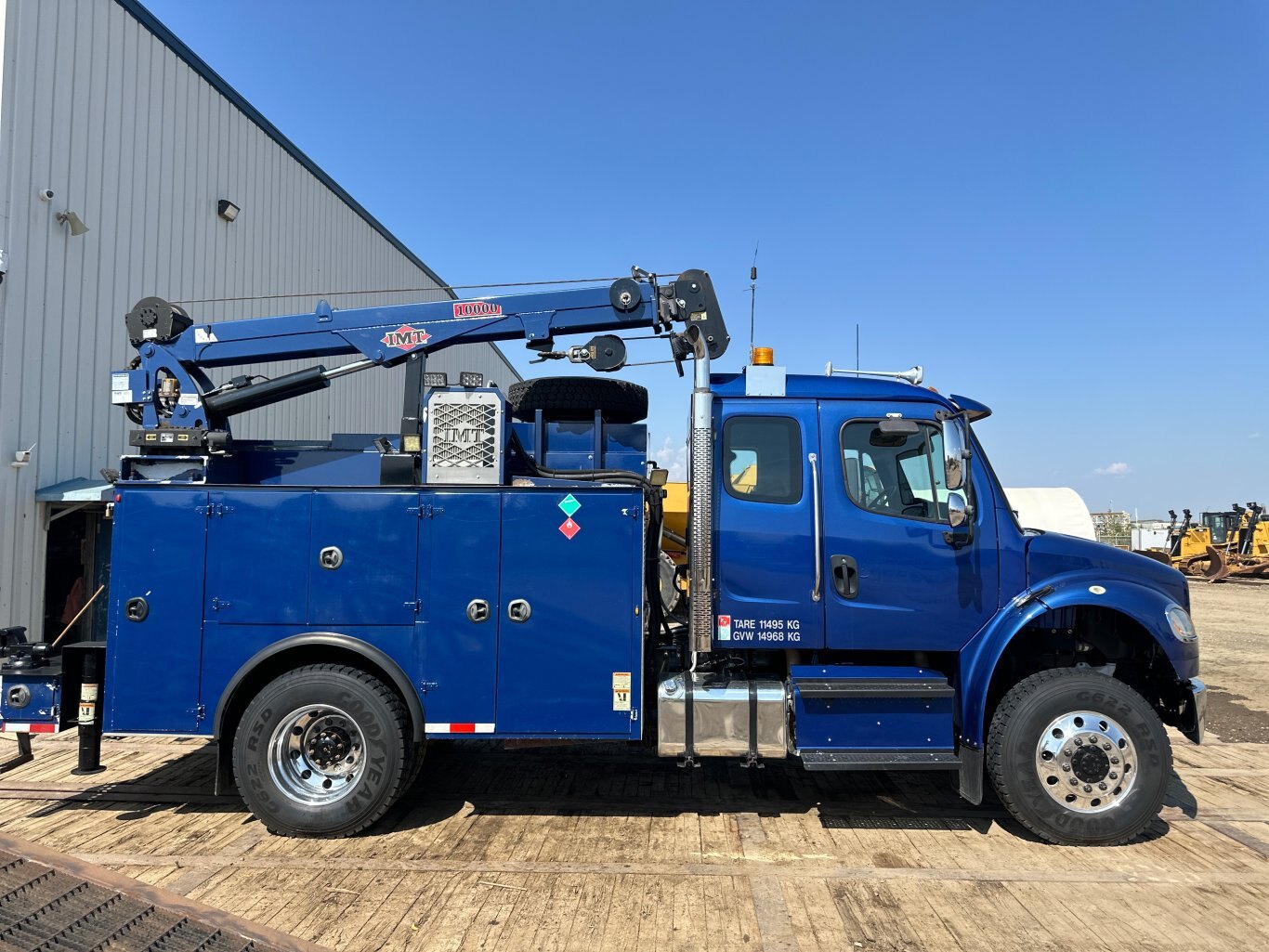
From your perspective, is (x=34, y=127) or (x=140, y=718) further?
(x=34, y=127)

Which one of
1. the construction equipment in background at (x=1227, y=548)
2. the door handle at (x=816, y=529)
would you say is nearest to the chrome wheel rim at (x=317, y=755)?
the door handle at (x=816, y=529)

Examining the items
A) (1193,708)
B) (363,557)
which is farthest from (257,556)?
(1193,708)

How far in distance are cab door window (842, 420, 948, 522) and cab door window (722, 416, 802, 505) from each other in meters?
0.33

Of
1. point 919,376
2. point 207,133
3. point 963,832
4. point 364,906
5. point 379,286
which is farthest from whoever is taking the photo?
point 379,286

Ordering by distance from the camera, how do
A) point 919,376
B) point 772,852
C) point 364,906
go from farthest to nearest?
point 919,376 < point 772,852 < point 364,906

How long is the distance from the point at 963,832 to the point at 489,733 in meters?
3.03

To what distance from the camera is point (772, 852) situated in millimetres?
4504

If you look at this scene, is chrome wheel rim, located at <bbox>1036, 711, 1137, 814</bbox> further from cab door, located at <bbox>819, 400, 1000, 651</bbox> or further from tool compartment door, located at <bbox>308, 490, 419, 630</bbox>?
tool compartment door, located at <bbox>308, 490, 419, 630</bbox>

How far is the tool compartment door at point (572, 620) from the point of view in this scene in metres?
4.69

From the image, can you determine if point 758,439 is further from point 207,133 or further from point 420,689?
point 207,133

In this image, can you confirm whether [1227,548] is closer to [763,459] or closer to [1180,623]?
[1180,623]

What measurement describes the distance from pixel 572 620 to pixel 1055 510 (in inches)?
239

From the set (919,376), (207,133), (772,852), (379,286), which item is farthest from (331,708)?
(379,286)

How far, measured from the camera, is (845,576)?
476 centimetres
